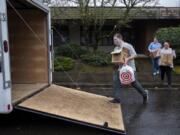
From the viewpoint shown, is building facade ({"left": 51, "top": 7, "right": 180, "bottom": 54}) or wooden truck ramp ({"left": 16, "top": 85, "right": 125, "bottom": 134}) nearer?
wooden truck ramp ({"left": 16, "top": 85, "right": 125, "bottom": 134})

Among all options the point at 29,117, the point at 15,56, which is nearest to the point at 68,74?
the point at 15,56

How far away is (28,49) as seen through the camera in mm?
10602

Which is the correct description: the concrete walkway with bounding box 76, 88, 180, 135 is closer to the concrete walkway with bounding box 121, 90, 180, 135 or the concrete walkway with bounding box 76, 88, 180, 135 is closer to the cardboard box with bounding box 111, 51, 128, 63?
the concrete walkway with bounding box 121, 90, 180, 135

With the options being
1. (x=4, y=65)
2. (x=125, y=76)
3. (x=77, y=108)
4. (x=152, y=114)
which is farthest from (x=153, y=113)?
(x=4, y=65)

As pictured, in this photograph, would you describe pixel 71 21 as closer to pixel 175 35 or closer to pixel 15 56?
pixel 175 35

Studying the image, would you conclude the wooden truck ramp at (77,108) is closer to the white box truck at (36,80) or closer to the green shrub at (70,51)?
the white box truck at (36,80)

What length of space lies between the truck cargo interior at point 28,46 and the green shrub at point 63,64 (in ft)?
28.6

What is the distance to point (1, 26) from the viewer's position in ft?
22.6

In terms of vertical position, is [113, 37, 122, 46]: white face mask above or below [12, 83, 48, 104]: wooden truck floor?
above

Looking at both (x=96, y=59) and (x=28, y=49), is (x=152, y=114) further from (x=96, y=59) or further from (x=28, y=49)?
(x=96, y=59)

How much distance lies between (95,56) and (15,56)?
10.6 metres

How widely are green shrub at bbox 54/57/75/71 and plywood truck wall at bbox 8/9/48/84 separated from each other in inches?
344

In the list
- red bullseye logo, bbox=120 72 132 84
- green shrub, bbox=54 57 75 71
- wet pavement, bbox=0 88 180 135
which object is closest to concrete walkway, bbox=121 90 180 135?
wet pavement, bbox=0 88 180 135

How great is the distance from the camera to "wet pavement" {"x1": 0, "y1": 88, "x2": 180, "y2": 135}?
7.82 meters
